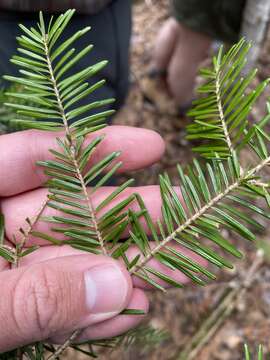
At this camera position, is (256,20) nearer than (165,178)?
No

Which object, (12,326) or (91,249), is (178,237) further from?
(12,326)

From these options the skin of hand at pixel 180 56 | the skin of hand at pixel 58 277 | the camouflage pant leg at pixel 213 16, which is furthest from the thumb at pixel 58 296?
the skin of hand at pixel 180 56

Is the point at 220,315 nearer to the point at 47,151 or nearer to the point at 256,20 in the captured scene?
the point at 47,151

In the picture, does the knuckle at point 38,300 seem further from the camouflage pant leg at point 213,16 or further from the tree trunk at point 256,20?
the camouflage pant leg at point 213,16

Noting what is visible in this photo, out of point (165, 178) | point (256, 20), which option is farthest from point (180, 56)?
point (165, 178)

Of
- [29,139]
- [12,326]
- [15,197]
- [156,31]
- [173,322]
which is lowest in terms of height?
[173,322]

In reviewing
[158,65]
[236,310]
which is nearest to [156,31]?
[158,65]
